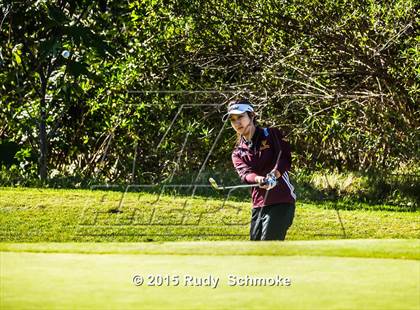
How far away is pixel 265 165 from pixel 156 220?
13.4 feet

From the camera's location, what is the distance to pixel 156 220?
1142cm

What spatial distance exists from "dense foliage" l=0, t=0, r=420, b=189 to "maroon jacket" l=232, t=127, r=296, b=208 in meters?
4.64

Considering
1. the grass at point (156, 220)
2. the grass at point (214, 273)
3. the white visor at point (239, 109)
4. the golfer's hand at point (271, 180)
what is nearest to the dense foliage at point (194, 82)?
the grass at point (156, 220)

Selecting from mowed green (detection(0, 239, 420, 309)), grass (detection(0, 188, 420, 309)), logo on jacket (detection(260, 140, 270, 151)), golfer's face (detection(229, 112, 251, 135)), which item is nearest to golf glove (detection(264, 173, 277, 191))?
logo on jacket (detection(260, 140, 270, 151))

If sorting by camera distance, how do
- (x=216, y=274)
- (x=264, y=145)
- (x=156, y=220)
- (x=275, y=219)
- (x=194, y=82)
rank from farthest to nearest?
1. (x=194, y=82)
2. (x=156, y=220)
3. (x=275, y=219)
4. (x=264, y=145)
5. (x=216, y=274)

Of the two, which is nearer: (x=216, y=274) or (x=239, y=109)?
(x=216, y=274)

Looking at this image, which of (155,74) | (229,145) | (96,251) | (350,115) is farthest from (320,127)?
(96,251)

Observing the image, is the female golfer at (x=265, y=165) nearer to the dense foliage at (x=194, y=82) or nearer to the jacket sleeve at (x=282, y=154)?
the jacket sleeve at (x=282, y=154)

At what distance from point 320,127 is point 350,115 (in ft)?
1.36

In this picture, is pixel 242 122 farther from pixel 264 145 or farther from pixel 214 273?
pixel 214 273

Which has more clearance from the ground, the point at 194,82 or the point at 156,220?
the point at 194,82

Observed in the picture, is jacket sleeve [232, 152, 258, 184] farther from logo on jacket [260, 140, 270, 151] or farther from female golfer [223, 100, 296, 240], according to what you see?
logo on jacket [260, 140, 270, 151]

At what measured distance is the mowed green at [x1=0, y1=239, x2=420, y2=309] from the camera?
405 cm

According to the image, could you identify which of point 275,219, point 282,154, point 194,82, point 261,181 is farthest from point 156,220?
point 261,181
